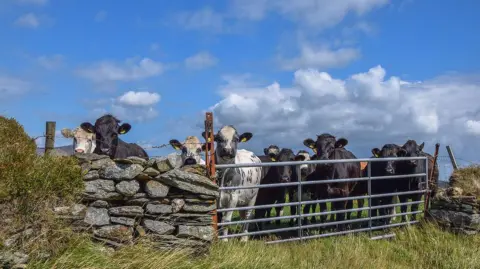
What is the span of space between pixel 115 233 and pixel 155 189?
831 millimetres

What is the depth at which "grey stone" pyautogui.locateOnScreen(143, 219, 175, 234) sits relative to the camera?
7.51m

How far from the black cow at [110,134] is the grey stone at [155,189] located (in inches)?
163

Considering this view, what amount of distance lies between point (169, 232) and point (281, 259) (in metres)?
1.98

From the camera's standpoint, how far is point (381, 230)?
40.7 ft

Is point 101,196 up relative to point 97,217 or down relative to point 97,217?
up

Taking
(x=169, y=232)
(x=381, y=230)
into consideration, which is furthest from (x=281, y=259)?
(x=381, y=230)

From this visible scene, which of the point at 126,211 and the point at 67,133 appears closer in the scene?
the point at 126,211

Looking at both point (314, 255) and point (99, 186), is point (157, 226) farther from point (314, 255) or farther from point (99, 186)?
point (314, 255)

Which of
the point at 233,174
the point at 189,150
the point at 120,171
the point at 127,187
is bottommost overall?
the point at 127,187

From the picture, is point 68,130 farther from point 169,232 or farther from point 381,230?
point 381,230

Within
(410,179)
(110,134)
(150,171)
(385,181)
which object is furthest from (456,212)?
(110,134)

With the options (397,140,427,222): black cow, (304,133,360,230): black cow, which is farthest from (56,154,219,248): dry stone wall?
(397,140,427,222): black cow

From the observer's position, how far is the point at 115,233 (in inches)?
284

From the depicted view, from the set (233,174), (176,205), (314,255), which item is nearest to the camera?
(176,205)
